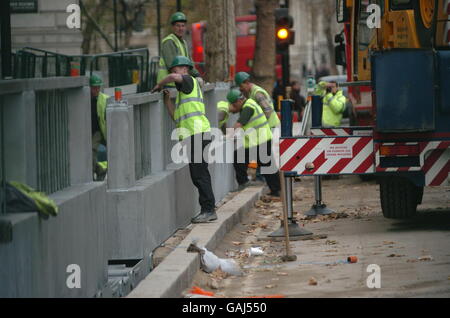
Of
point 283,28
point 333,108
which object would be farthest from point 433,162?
point 283,28

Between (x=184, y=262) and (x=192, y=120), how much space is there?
3.22 m

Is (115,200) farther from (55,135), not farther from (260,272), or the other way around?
(55,135)

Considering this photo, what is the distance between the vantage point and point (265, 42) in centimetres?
2792

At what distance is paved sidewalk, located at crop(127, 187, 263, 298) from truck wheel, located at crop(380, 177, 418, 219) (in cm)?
182

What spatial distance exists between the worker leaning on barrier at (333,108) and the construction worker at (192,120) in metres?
10.3

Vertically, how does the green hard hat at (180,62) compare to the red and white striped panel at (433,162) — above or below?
above

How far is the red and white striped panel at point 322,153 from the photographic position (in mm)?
12906

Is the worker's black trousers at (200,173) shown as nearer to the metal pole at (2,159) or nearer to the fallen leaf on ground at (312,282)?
the fallen leaf on ground at (312,282)

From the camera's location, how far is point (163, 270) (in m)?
9.23

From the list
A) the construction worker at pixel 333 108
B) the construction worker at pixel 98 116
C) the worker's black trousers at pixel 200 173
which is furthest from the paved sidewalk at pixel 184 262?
the construction worker at pixel 333 108

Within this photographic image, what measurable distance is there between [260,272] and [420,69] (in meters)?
3.05

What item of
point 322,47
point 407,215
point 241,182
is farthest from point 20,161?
point 322,47

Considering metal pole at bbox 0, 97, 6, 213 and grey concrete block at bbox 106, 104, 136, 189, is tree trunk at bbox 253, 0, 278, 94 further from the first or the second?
metal pole at bbox 0, 97, 6, 213

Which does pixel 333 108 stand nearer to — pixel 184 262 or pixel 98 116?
pixel 98 116
